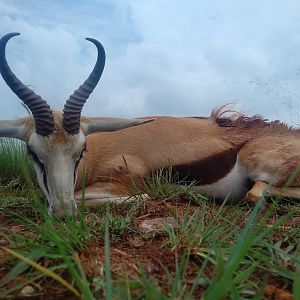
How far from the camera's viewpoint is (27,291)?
2188 millimetres

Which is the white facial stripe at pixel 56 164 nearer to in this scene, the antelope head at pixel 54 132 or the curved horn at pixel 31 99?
the antelope head at pixel 54 132

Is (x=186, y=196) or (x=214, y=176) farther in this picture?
(x=214, y=176)

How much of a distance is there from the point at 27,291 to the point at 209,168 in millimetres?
4040

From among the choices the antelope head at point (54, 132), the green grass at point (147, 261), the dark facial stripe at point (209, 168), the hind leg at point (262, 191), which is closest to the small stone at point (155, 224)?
the green grass at point (147, 261)

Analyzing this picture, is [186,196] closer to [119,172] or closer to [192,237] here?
[119,172]

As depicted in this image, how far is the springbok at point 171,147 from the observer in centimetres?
518

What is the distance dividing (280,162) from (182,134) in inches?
51.1

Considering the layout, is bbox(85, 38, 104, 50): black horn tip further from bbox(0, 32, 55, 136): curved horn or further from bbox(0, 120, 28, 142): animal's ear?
bbox(0, 120, 28, 142): animal's ear

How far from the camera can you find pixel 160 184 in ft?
17.8

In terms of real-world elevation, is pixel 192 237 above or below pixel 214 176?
above

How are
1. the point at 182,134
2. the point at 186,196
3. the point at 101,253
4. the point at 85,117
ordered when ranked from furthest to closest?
1. the point at 182,134
2. the point at 85,117
3. the point at 186,196
4. the point at 101,253

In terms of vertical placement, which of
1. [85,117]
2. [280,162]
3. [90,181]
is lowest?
[90,181]

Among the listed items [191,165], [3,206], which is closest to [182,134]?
[191,165]

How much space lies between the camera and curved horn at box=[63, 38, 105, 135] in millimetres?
4898
